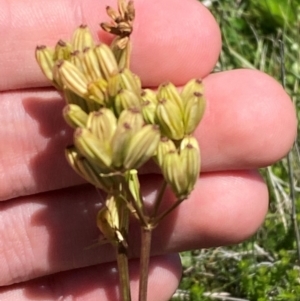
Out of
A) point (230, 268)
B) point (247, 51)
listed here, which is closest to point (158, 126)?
point (230, 268)

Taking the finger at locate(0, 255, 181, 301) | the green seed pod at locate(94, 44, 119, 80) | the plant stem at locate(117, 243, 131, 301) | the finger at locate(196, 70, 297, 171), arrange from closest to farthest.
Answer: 1. the green seed pod at locate(94, 44, 119, 80)
2. the plant stem at locate(117, 243, 131, 301)
3. the finger at locate(196, 70, 297, 171)
4. the finger at locate(0, 255, 181, 301)

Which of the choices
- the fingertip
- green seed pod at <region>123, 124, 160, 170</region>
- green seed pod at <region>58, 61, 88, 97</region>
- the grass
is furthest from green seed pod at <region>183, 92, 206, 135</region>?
the grass

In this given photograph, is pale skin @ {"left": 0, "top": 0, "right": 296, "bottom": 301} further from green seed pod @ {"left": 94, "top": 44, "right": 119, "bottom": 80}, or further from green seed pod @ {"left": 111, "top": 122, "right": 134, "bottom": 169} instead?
green seed pod @ {"left": 111, "top": 122, "right": 134, "bottom": 169}

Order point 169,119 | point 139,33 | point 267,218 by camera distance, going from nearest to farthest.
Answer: point 169,119, point 139,33, point 267,218

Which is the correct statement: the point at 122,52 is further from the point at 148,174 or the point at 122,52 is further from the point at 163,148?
the point at 148,174

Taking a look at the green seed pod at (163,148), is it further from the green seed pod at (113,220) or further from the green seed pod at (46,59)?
the green seed pod at (46,59)

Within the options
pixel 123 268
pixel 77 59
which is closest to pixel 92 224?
pixel 123 268
